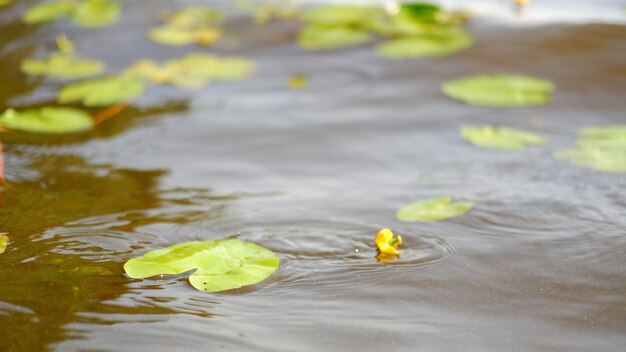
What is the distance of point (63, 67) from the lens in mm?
2723

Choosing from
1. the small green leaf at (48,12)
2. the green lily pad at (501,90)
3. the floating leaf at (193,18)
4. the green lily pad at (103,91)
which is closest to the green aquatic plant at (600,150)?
the green lily pad at (501,90)

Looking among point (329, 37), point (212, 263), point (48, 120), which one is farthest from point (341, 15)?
point (212, 263)

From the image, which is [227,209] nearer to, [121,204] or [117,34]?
[121,204]

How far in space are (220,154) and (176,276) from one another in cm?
77

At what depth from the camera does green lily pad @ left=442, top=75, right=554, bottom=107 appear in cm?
231

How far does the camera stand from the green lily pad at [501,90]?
2.31m

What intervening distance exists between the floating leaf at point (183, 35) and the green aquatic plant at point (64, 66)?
0.28 meters

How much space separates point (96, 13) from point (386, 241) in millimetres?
2175

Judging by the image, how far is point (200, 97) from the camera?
2475 mm

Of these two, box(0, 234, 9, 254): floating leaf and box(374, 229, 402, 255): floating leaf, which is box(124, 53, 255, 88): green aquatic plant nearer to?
box(0, 234, 9, 254): floating leaf

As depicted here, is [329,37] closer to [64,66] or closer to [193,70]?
[193,70]

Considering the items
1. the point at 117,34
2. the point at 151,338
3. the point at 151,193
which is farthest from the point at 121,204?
the point at 117,34

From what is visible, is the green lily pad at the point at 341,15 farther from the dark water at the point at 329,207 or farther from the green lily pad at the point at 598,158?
the green lily pad at the point at 598,158

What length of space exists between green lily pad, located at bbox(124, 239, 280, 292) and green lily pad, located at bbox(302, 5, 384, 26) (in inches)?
67.8
